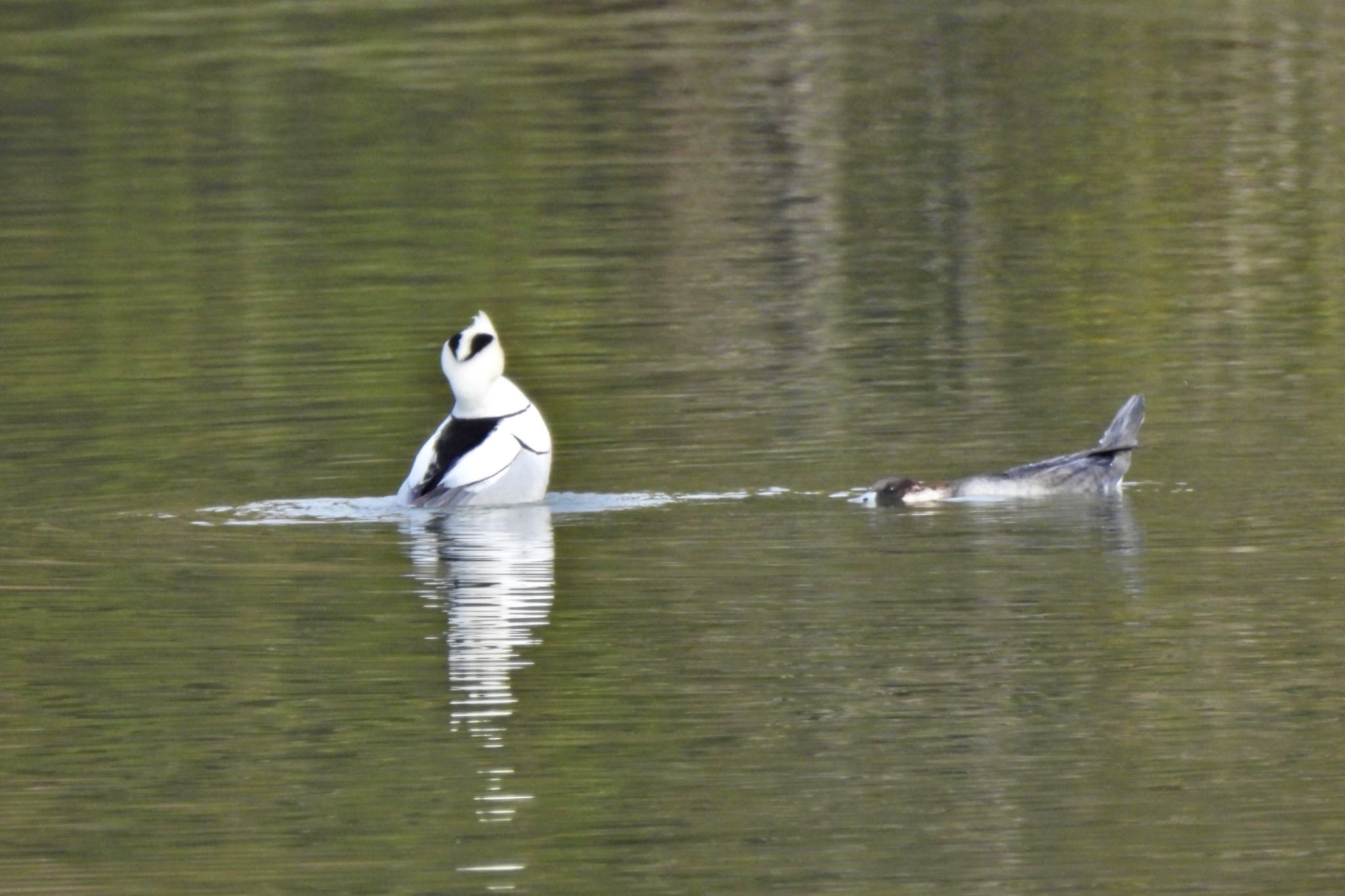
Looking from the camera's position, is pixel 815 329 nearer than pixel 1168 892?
No

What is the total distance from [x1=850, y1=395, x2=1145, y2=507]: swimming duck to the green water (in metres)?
0.13

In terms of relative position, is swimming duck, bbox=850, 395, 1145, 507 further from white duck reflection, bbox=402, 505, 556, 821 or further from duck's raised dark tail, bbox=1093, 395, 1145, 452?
white duck reflection, bbox=402, 505, 556, 821

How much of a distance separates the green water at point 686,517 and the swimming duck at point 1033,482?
0.13m

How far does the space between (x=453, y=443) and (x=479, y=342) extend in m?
0.53

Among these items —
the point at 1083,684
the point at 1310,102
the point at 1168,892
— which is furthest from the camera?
the point at 1310,102

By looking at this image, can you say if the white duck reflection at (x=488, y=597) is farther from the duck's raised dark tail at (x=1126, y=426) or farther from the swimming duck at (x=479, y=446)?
the duck's raised dark tail at (x=1126, y=426)

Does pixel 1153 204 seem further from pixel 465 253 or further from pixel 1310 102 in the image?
pixel 1310 102

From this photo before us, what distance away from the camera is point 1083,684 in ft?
36.6

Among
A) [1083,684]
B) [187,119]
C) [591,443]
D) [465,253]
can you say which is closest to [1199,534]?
[1083,684]

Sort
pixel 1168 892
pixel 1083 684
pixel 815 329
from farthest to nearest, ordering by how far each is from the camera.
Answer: pixel 815 329, pixel 1083 684, pixel 1168 892

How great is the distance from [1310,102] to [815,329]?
15.0 metres

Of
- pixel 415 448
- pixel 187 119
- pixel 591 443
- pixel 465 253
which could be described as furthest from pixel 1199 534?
pixel 187 119

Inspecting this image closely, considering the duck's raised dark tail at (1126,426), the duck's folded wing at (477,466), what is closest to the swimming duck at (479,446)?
the duck's folded wing at (477,466)

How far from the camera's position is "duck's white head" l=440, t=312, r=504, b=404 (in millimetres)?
15406
